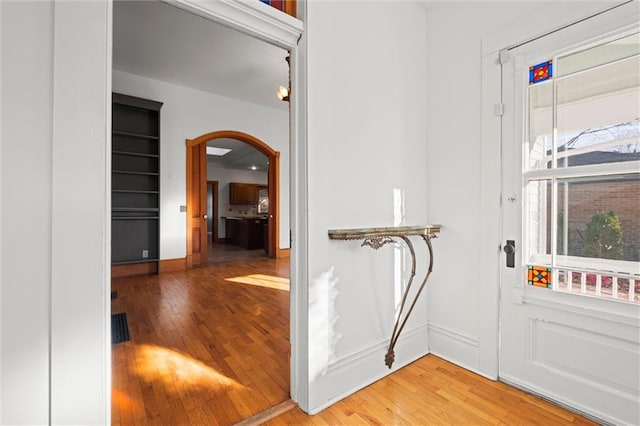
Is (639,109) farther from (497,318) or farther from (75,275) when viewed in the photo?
(75,275)

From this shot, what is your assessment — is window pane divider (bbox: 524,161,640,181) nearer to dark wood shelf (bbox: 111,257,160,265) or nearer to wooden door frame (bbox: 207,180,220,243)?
dark wood shelf (bbox: 111,257,160,265)

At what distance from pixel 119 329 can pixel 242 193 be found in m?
8.75

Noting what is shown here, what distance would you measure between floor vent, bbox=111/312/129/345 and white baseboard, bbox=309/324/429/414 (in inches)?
73.4

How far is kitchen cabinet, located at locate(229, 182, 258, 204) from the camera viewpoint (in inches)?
437

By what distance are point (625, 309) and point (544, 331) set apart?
1.36ft

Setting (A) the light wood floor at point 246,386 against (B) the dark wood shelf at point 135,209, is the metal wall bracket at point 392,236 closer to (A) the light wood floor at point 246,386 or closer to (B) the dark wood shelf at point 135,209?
(A) the light wood floor at point 246,386

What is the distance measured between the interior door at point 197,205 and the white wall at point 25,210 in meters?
4.58

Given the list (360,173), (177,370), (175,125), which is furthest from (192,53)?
(177,370)

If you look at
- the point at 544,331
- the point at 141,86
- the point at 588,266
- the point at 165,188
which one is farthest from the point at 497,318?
the point at 141,86

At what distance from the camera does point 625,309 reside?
1.52 m

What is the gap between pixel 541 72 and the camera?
182 centimetres

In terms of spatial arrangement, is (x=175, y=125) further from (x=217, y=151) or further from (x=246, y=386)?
(x=246, y=386)

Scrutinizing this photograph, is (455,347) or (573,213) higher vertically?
(573,213)

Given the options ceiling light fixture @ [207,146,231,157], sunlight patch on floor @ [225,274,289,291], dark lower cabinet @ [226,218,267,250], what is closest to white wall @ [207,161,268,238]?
ceiling light fixture @ [207,146,231,157]
